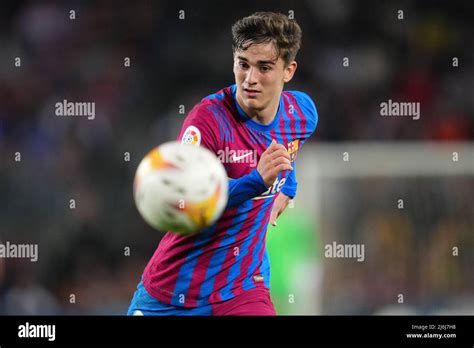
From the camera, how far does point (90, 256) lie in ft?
25.3

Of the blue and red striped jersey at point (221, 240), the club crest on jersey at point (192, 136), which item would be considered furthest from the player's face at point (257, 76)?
the club crest on jersey at point (192, 136)

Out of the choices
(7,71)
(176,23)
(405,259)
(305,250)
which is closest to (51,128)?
(7,71)

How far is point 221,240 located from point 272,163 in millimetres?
605

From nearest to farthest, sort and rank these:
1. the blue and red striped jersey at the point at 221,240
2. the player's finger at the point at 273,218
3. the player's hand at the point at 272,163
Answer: the player's hand at the point at 272,163 < the blue and red striped jersey at the point at 221,240 < the player's finger at the point at 273,218

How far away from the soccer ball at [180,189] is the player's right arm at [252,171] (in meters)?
0.25

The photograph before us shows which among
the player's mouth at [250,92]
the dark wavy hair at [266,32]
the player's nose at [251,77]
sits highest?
the dark wavy hair at [266,32]

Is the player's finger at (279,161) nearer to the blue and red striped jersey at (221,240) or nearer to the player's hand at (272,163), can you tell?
the player's hand at (272,163)

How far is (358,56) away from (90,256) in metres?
3.56

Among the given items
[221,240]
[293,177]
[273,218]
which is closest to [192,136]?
[221,240]

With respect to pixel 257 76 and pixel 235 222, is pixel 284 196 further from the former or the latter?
pixel 257 76

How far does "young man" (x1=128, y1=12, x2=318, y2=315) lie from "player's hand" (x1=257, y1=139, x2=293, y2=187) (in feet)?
0.55

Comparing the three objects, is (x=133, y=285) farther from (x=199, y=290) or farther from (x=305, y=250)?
(x=199, y=290)

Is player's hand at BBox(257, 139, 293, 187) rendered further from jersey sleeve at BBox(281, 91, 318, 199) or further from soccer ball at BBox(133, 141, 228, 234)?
jersey sleeve at BBox(281, 91, 318, 199)

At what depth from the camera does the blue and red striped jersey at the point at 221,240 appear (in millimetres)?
4602
